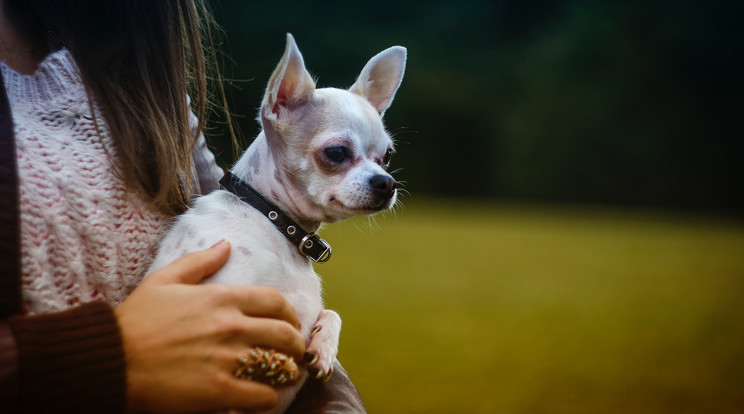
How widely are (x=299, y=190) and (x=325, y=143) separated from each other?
0.10 m

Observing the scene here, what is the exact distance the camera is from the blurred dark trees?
9305mm

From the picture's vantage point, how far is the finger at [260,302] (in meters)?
0.67

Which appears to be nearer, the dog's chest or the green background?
the dog's chest

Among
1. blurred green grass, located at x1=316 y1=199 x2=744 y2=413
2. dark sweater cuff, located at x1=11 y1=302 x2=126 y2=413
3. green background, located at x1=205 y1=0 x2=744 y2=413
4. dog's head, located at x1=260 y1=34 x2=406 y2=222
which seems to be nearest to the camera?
dark sweater cuff, located at x1=11 y1=302 x2=126 y2=413

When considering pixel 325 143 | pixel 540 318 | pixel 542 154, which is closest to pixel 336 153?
pixel 325 143

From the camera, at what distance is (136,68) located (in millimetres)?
861

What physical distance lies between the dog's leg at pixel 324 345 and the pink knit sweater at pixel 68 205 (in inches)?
10.1

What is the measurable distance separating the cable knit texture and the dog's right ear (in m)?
0.30

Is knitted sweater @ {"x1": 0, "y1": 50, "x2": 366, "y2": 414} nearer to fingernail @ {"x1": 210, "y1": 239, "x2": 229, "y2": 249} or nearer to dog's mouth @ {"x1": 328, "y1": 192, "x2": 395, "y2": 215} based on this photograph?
fingernail @ {"x1": 210, "y1": 239, "x2": 229, "y2": 249}

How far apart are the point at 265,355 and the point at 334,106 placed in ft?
1.77

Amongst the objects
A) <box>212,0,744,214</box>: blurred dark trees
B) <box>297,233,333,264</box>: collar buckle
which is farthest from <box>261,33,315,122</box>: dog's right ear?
<box>212,0,744,214</box>: blurred dark trees

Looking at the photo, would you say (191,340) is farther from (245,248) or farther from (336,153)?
(336,153)

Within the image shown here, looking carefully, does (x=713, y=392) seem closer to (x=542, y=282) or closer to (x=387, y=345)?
(x=387, y=345)

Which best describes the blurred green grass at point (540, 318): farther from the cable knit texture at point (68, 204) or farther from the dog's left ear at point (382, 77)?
the cable knit texture at point (68, 204)
